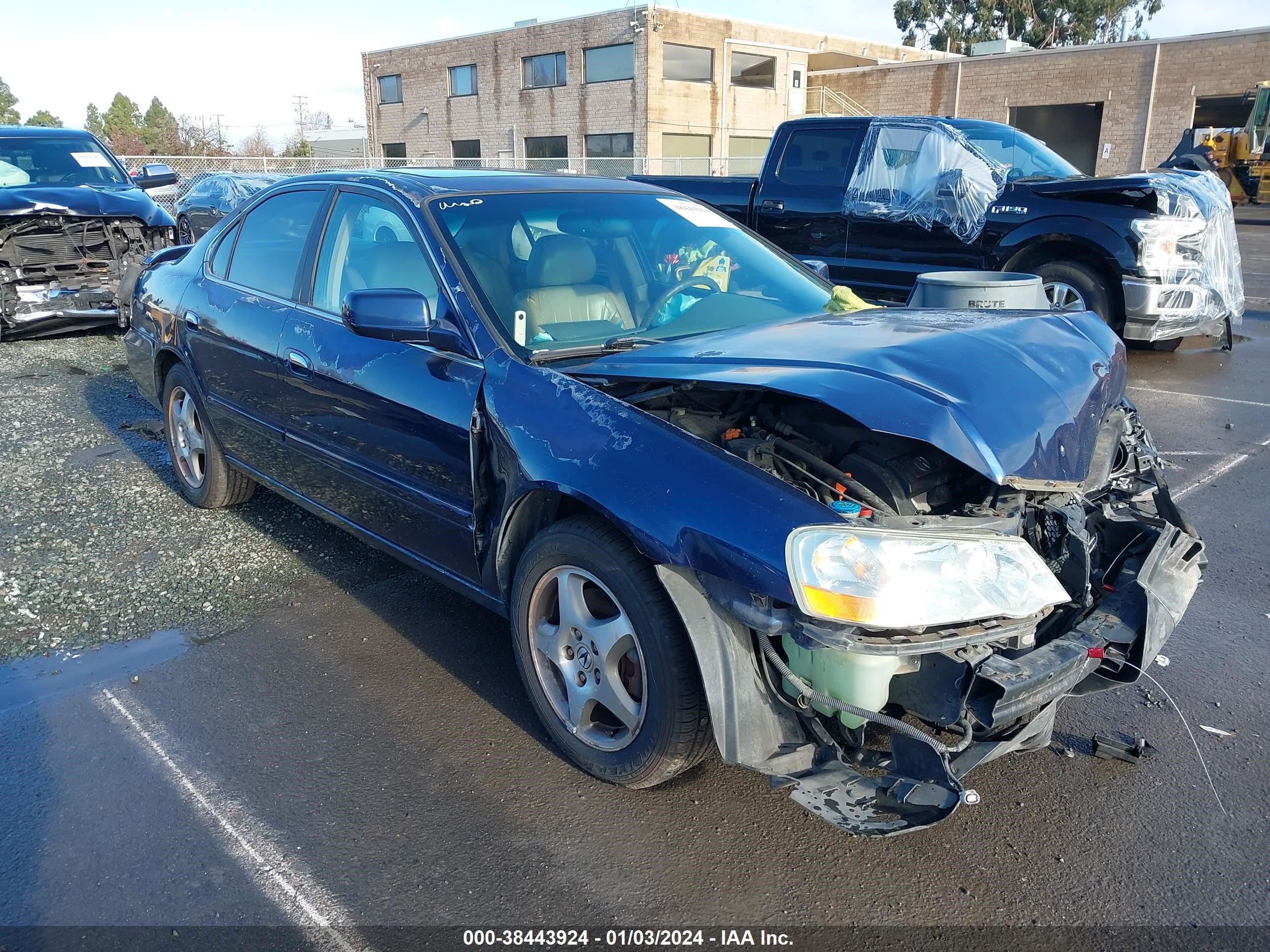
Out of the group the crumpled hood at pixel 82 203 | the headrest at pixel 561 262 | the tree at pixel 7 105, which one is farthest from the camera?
the tree at pixel 7 105

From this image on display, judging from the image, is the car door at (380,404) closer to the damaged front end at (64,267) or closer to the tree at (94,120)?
the damaged front end at (64,267)

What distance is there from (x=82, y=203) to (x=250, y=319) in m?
6.82

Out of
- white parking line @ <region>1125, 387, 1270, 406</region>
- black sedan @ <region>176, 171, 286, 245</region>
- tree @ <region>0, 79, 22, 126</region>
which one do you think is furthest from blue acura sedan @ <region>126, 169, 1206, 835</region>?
tree @ <region>0, 79, 22, 126</region>

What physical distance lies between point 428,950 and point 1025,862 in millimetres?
1539

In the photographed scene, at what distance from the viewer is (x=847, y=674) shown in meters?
2.32

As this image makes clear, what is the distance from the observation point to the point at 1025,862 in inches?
101

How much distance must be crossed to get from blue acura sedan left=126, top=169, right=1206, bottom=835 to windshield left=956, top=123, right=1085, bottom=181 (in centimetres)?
564

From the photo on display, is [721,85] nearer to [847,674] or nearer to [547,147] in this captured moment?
[547,147]

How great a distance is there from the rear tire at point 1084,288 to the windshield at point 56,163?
978 centimetres

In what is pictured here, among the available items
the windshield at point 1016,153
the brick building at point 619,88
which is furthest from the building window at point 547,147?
the windshield at point 1016,153

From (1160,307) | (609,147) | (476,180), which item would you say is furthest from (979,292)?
(609,147)

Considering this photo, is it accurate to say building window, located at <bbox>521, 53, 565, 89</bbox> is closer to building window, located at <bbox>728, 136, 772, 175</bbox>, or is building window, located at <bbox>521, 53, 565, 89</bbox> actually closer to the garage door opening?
building window, located at <bbox>728, 136, 772, 175</bbox>

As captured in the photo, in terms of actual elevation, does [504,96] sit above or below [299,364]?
above

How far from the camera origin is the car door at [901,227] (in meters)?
8.73
